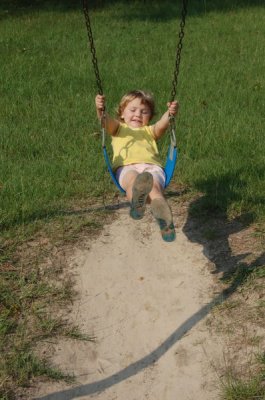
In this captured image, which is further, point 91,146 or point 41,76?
point 41,76

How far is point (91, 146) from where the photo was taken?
19.5 ft

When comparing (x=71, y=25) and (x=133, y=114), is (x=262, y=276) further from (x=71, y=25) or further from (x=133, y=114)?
(x=71, y=25)

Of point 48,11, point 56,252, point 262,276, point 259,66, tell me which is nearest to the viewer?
point 262,276

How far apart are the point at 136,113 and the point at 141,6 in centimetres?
1132

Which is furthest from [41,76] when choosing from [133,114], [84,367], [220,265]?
[84,367]

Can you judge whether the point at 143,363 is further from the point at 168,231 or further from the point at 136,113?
the point at 136,113

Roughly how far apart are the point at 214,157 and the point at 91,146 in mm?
1200

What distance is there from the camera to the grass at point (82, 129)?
3928 millimetres

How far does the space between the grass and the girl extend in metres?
0.66

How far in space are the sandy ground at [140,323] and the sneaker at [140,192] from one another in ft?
1.92

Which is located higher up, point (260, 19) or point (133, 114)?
point (133, 114)

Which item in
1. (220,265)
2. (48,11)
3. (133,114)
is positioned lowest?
(48,11)

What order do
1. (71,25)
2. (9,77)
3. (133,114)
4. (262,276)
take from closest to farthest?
(262,276) < (133,114) < (9,77) < (71,25)

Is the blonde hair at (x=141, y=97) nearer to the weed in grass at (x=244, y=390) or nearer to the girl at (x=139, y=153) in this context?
the girl at (x=139, y=153)
